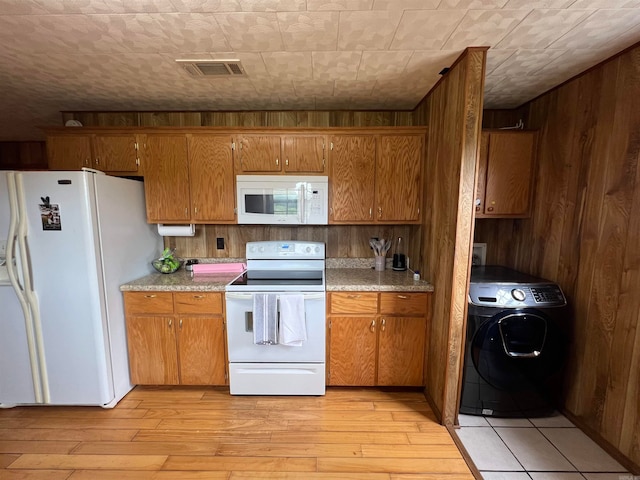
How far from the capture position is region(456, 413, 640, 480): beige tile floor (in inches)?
63.4

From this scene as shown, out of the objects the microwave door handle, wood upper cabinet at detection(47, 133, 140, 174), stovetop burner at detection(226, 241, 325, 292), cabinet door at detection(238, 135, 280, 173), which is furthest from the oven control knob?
wood upper cabinet at detection(47, 133, 140, 174)

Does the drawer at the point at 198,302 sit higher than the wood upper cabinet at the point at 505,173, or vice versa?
the wood upper cabinet at the point at 505,173

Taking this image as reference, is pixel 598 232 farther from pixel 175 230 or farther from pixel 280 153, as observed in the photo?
pixel 175 230

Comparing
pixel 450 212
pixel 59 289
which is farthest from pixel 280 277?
pixel 59 289

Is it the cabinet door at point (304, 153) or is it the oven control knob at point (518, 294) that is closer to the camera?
the oven control knob at point (518, 294)

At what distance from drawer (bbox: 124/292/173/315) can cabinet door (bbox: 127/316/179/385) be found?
6cm

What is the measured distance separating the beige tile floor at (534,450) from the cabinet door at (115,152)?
3.49m

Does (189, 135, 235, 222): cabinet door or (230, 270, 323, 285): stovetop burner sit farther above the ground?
(189, 135, 235, 222): cabinet door

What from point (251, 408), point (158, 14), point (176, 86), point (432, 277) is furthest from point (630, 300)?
point (176, 86)

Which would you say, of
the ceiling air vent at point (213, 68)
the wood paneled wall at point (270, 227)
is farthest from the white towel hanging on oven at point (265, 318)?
the ceiling air vent at point (213, 68)

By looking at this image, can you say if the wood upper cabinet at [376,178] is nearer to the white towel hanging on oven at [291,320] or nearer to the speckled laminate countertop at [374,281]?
the speckled laminate countertop at [374,281]

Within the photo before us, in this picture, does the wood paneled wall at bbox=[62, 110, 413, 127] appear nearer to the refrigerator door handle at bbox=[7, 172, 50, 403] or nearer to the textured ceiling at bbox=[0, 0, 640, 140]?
the textured ceiling at bbox=[0, 0, 640, 140]

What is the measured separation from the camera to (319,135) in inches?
95.0

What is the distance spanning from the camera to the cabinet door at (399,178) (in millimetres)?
2400
